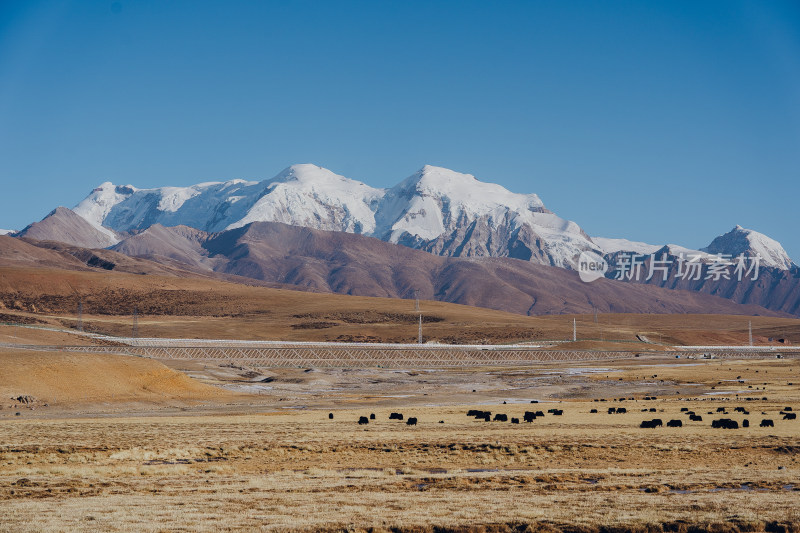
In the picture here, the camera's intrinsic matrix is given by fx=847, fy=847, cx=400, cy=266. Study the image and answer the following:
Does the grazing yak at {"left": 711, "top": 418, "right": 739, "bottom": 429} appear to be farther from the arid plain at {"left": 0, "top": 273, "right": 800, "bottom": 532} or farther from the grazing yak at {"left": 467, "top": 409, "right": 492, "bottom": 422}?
the grazing yak at {"left": 467, "top": 409, "right": 492, "bottom": 422}

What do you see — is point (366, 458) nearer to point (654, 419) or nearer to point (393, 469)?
point (393, 469)

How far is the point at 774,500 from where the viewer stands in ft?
80.8

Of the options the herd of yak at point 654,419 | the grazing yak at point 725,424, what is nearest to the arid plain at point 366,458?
the herd of yak at point 654,419

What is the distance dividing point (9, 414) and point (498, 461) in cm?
3895

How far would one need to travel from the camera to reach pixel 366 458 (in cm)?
3900

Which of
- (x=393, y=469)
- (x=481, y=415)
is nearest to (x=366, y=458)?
(x=393, y=469)

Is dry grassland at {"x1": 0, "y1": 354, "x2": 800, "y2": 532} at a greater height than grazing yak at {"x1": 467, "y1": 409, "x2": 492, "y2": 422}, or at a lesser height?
greater

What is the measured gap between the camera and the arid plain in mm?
23156

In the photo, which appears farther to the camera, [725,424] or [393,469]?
[725,424]

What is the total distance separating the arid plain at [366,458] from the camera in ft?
76.0

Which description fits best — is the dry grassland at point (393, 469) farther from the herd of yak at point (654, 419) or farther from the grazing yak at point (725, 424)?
the grazing yak at point (725, 424)

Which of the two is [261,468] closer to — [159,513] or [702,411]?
[159,513]

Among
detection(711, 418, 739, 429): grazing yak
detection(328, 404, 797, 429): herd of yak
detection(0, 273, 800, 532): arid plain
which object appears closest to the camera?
detection(0, 273, 800, 532): arid plain

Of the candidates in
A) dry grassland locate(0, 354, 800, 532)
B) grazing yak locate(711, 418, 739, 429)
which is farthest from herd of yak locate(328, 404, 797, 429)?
dry grassland locate(0, 354, 800, 532)
